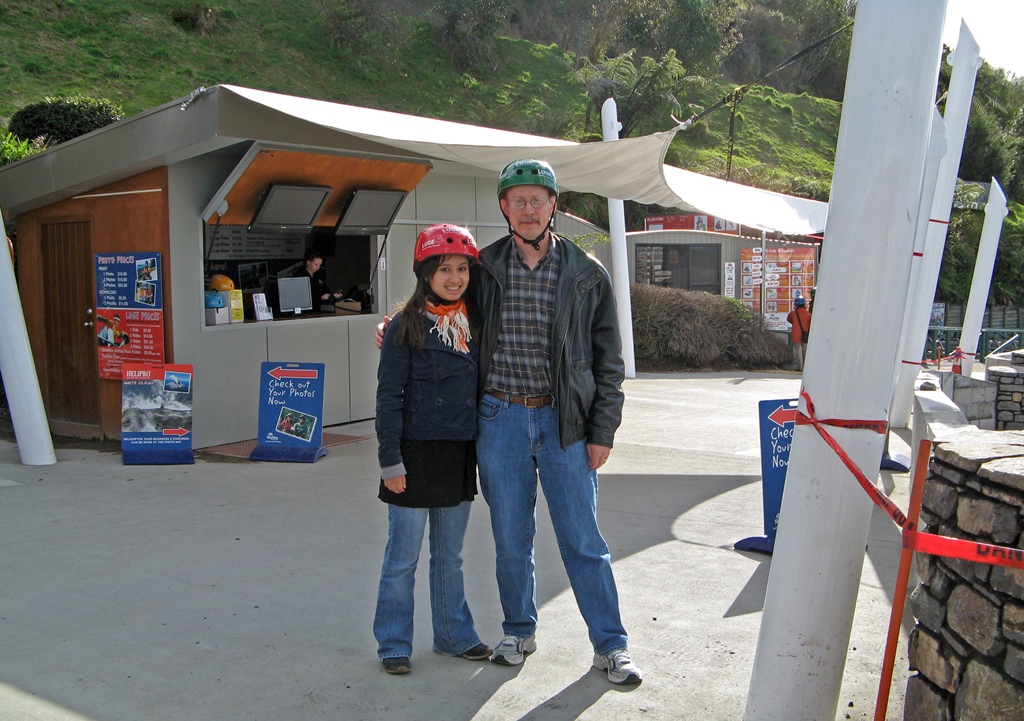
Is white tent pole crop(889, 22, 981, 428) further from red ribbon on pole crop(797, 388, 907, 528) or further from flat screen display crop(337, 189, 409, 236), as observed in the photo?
red ribbon on pole crop(797, 388, 907, 528)

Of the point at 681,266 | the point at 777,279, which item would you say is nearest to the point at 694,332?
the point at 681,266

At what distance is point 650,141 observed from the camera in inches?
300

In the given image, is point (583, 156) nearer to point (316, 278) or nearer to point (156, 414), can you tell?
point (316, 278)

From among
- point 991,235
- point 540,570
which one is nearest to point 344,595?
point 540,570

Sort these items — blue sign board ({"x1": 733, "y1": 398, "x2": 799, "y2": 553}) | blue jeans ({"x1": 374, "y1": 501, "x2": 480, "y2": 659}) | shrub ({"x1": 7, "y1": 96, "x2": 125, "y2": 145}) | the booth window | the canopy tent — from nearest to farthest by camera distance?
blue jeans ({"x1": 374, "y1": 501, "x2": 480, "y2": 659}) < blue sign board ({"x1": 733, "y1": 398, "x2": 799, "y2": 553}) < the canopy tent < shrub ({"x1": 7, "y1": 96, "x2": 125, "y2": 145}) < the booth window

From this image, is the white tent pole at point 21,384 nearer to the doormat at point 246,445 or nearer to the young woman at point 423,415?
the doormat at point 246,445

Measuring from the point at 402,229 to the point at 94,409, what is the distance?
3.65 m

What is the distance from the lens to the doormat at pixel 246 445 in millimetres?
8273

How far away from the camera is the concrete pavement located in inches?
138

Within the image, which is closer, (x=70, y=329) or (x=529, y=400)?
(x=529, y=400)

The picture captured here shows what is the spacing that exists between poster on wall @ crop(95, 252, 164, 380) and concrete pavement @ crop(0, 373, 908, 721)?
3.51 ft

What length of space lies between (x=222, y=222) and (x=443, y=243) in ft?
18.5

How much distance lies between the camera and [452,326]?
368 centimetres

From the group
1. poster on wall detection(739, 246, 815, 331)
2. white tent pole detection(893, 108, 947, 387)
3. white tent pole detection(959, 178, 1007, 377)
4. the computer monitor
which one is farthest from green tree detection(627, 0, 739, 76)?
the computer monitor
